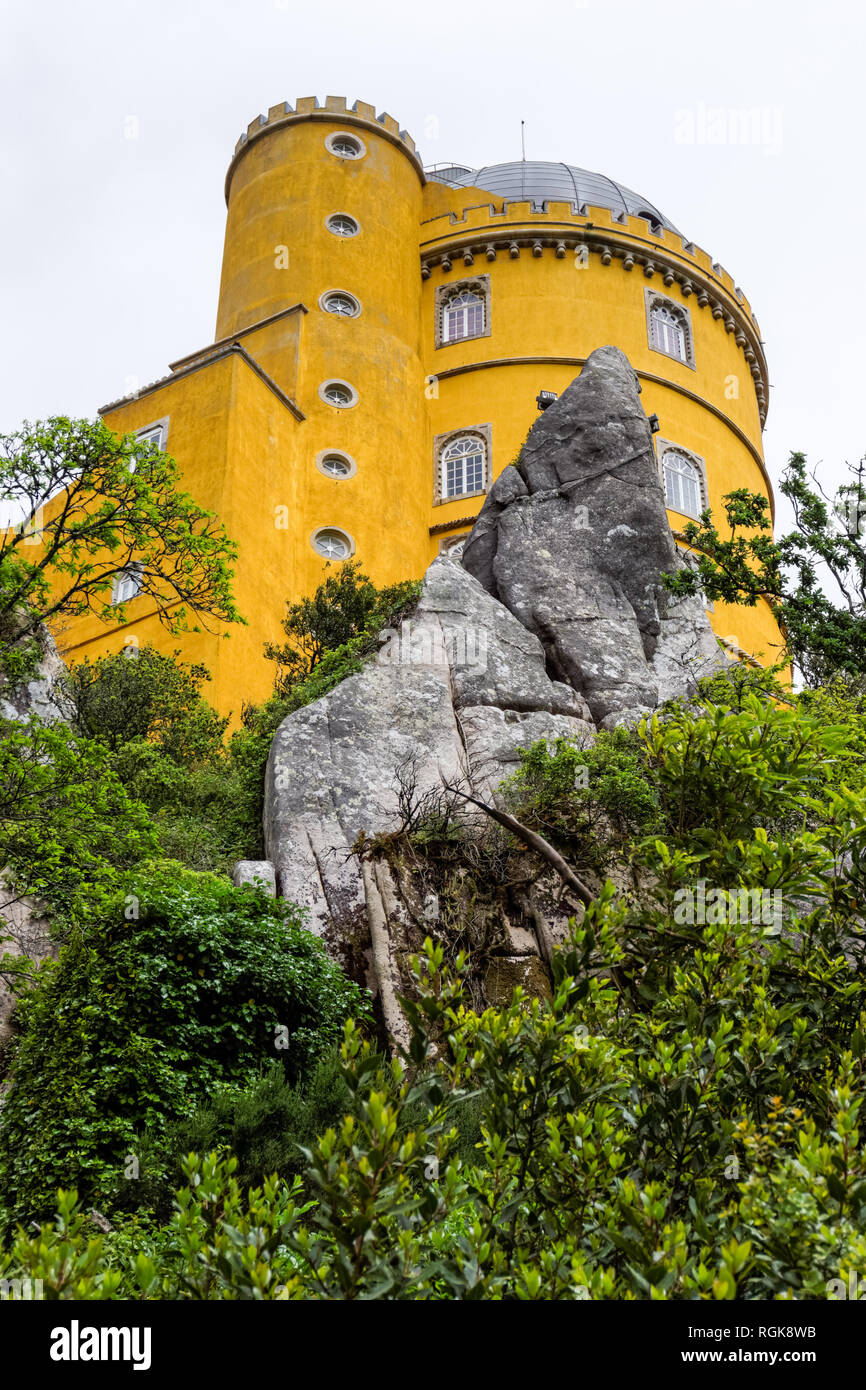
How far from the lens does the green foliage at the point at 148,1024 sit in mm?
9016

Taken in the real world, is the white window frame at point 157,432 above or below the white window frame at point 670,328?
below

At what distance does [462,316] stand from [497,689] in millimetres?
18564

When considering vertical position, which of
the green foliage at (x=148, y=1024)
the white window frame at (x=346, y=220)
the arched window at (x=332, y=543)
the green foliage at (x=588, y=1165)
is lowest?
the green foliage at (x=588, y=1165)

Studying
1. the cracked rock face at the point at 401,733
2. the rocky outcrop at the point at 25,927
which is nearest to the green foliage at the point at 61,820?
the rocky outcrop at the point at 25,927

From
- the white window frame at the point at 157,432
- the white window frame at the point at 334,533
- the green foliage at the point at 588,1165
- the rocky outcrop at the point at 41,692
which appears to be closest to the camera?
the green foliage at the point at 588,1165

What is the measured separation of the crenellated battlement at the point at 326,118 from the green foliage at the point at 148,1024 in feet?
84.7

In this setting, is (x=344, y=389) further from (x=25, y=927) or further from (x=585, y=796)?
(x=25, y=927)

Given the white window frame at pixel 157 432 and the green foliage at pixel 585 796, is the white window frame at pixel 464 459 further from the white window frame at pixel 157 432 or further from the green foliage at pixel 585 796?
the green foliage at pixel 585 796

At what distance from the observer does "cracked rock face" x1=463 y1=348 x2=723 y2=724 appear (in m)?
17.0

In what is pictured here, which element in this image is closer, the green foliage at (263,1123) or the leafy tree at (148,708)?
the green foliage at (263,1123)

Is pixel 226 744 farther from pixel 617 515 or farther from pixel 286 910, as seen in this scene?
pixel 286 910

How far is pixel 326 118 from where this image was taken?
1243 inches

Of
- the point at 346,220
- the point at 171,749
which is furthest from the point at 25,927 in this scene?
the point at 346,220
